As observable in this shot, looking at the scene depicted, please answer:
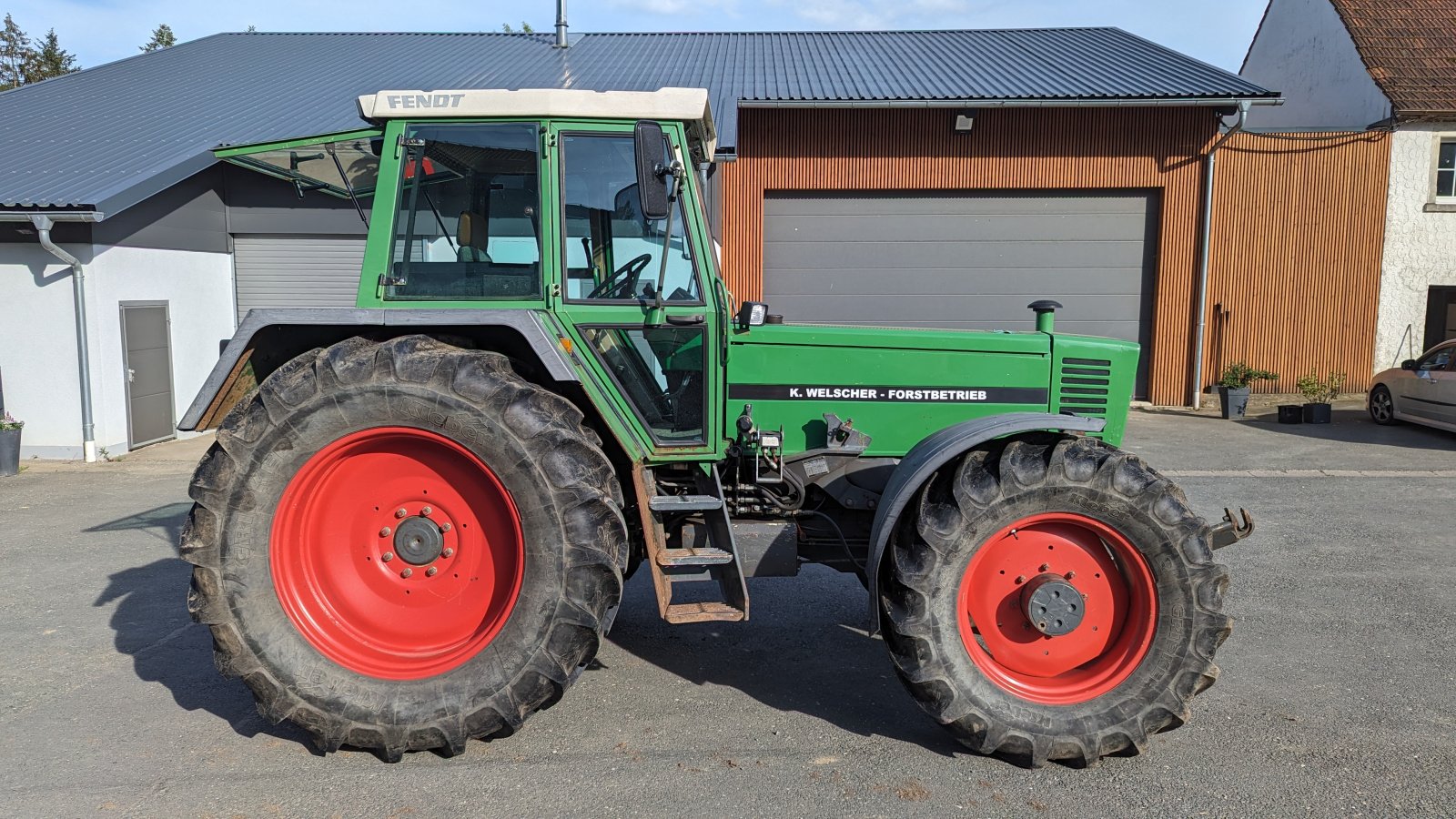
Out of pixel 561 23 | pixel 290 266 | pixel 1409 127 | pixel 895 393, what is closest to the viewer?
pixel 895 393

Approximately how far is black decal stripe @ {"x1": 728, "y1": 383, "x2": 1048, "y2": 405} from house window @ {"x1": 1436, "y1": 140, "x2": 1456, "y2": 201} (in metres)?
13.5

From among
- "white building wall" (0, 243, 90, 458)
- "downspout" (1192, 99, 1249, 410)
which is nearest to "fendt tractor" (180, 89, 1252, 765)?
"white building wall" (0, 243, 90, 458)

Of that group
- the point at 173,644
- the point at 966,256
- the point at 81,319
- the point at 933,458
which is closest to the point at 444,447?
the point at 933,458

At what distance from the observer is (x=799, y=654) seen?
456 centimetres

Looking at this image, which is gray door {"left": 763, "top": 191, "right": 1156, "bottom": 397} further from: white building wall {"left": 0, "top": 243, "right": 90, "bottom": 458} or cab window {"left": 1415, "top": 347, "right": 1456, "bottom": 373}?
white building wall {"left": 0, "top": 243, "right": 90, "bottom": 458}

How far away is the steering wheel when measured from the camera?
12.5 ft

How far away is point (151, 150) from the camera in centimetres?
1145

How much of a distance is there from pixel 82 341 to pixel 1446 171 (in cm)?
1777

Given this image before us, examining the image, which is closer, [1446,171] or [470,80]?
[1446,171]

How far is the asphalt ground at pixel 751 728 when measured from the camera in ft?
10.6

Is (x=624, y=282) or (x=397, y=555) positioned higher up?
(x=624, y=282)

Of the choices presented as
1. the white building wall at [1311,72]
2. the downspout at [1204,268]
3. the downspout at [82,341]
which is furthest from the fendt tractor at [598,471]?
the white building wall at [1311,72]

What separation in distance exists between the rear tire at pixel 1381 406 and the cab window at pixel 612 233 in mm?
11888

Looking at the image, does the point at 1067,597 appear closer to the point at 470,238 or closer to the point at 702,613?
the point at 702,613
